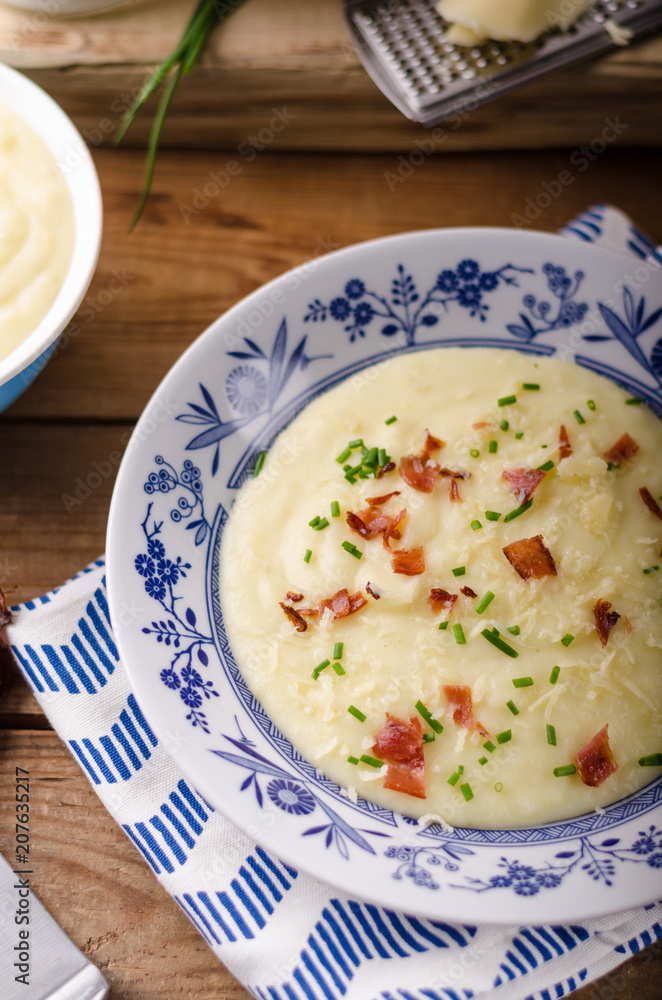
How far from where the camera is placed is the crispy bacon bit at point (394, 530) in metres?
2.23

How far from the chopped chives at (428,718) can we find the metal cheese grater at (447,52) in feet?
6.20

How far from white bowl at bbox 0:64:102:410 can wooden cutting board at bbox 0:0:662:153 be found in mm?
513

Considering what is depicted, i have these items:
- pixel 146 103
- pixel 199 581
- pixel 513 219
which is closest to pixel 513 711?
pixel 199 581

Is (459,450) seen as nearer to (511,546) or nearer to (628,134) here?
(511,546)

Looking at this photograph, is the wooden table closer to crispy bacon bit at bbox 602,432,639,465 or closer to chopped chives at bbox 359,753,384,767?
chopped chives at bbox 359,753,384,767

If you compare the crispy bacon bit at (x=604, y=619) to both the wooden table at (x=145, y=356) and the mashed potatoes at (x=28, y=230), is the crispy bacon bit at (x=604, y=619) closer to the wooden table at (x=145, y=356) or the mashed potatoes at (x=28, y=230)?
the wooden table at (x=145, y=356)

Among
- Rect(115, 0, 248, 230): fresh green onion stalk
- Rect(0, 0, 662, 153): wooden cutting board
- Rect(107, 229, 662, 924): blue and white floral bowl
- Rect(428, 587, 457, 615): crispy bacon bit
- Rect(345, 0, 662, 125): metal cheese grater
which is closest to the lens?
Rect(107, 229, 662, 924): blue and white floral bowl

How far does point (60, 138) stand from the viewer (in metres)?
2.55

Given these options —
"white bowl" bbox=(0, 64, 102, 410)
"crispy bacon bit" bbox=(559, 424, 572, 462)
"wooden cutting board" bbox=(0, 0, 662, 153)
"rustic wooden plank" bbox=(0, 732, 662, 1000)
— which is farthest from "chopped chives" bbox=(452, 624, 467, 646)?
"wooden cutting board" bbox=(0, 0, 662, 153)

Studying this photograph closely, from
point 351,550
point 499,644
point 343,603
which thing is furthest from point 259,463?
point 499,644

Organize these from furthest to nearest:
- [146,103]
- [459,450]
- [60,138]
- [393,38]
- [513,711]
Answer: [146,103]
[393,38]
[60,138]
[459,450]
[513,711]

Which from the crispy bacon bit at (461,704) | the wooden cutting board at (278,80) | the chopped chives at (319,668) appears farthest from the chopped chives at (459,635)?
the wooden cutting board at (278,80)

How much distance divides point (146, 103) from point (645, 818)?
2878 mm

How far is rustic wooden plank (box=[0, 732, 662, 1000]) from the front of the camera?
212 centimetres
